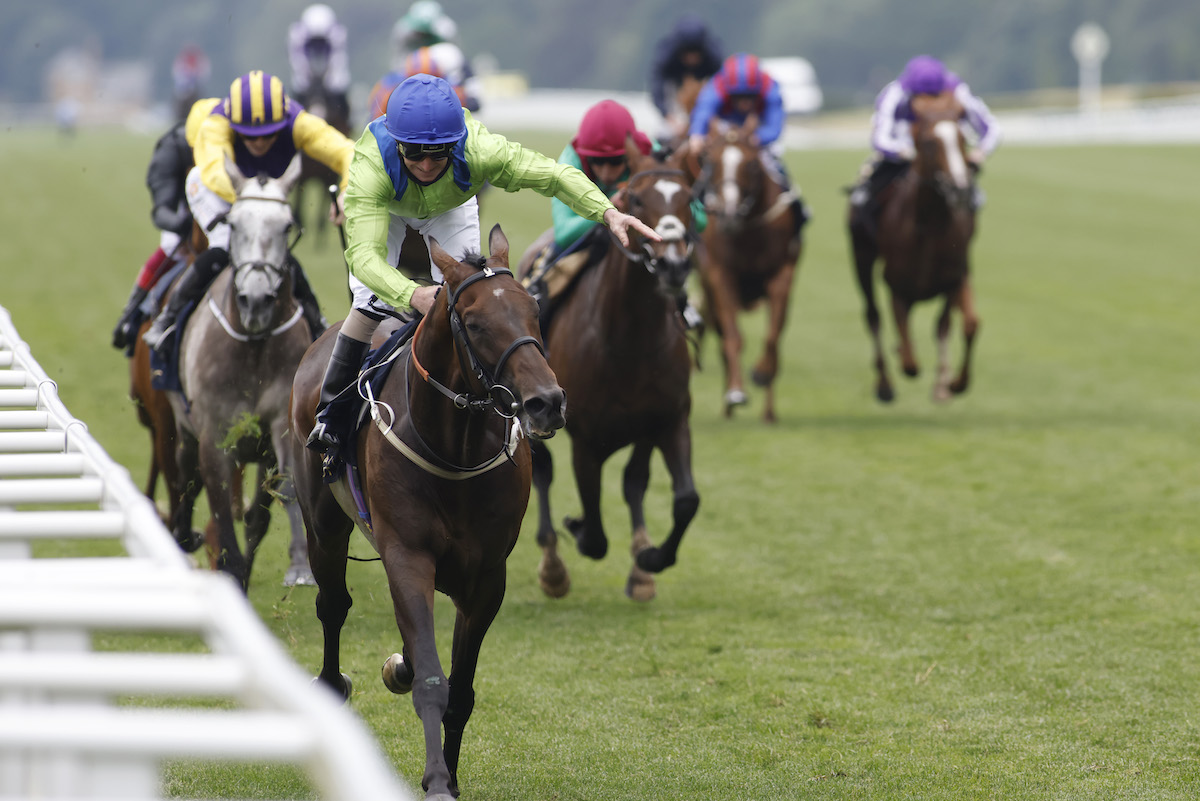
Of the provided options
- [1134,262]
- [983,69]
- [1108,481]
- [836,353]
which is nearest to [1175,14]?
[983,69]

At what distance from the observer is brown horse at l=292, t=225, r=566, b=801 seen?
423 cm

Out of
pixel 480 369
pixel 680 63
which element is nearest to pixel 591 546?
pixel 480 369

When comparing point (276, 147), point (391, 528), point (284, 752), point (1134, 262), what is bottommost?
point (1134, 262)

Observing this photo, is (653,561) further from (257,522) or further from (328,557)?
(328,557)

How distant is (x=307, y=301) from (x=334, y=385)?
1.87 metres

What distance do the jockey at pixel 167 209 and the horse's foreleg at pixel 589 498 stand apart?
2253mm

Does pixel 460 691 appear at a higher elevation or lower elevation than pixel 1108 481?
higher

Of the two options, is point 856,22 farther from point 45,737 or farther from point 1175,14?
point 45,737

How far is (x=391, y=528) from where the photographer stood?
15.2ft

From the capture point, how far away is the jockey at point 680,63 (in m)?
14.1

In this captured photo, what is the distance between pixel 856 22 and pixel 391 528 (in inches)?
4061

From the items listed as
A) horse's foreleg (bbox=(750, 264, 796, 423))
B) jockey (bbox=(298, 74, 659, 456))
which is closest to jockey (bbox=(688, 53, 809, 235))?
horse's foreleg (bbox=(750, 264, 796, 423))

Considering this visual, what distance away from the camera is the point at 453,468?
4586 millimetres

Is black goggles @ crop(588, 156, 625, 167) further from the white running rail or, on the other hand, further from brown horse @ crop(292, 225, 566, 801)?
the white running rail
